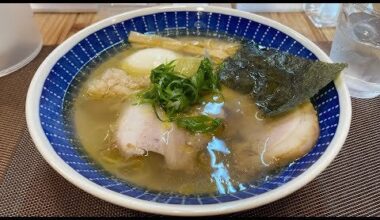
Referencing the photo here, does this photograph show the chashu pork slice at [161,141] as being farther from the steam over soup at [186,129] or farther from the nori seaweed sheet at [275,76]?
the nori seaweed sheet at [275,76]

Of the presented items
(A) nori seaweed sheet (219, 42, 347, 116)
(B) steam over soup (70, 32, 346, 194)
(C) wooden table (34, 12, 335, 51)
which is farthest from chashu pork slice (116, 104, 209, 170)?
(C) wooden table (34, 12, 335, 51)

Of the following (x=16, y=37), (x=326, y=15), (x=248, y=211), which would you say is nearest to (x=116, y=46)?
(x=16, y=37)

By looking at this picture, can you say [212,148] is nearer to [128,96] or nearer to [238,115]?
[238,115]

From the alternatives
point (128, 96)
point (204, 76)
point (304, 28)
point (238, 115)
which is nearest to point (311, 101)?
point (238, 115)

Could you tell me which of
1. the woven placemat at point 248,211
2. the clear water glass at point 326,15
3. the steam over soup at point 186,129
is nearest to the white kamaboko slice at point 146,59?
the steam over soup at point 186,129

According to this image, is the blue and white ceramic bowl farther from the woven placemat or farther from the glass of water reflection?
the glass of water reflection
